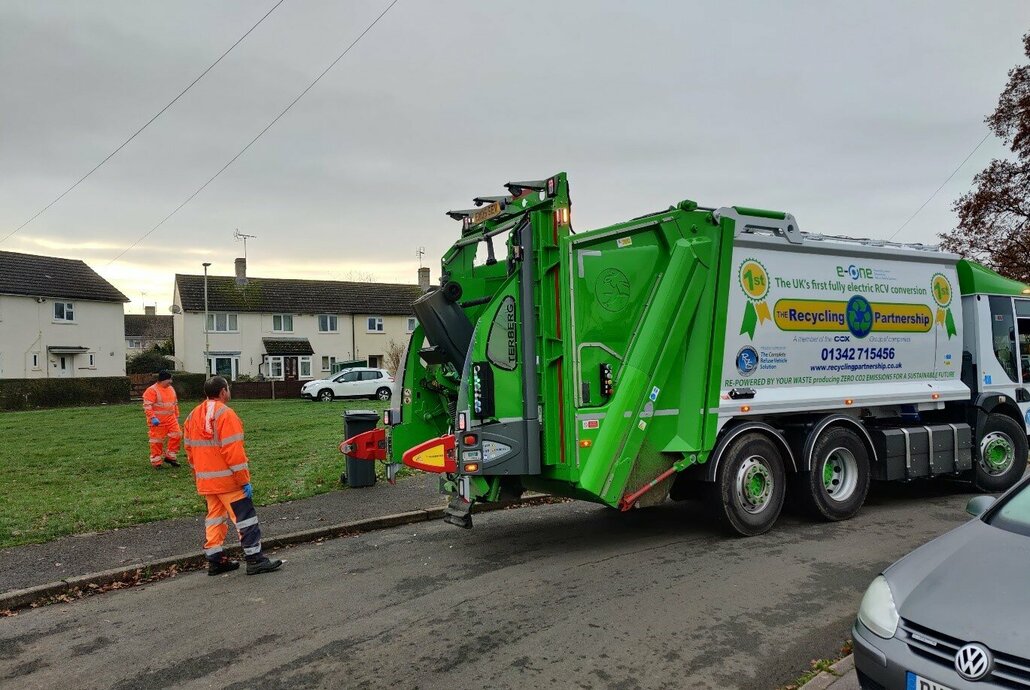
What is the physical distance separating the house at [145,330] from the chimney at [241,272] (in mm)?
23784

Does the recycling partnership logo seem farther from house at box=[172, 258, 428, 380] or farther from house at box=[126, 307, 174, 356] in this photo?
house at box=[126, 307, 174, 356]

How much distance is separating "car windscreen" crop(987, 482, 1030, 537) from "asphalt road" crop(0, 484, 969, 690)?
1.20 meters

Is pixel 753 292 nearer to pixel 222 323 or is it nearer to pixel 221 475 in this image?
pixel 221 475

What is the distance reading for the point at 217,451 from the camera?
6098 mm

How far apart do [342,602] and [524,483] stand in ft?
6.13

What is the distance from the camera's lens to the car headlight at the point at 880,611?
3.08 metres

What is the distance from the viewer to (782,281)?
7074mm

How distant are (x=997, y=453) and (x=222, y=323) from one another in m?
45.4

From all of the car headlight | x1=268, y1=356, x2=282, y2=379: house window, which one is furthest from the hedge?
the car headlight

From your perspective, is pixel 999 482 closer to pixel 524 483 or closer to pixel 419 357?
pixel 524 483

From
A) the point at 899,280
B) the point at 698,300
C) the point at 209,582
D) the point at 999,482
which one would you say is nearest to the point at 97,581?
the point at 209,582

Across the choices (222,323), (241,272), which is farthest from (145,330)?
(222,323)

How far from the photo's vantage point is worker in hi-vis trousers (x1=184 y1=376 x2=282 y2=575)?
239 inches

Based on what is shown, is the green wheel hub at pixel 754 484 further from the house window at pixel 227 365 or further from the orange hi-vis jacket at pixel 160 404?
the house window at pixel 227 365
